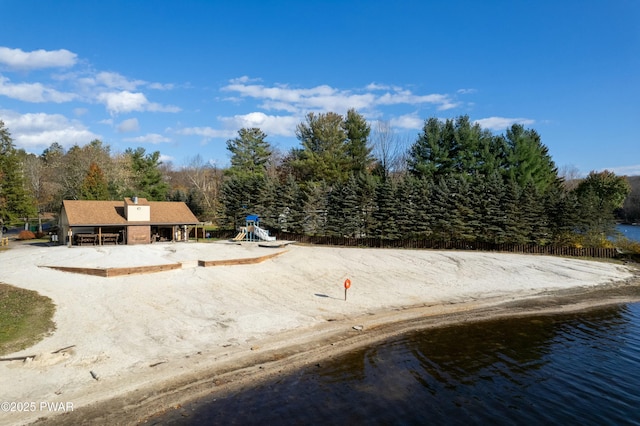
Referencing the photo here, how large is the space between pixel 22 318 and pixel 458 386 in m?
17.0

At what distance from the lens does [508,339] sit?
16.5 meters

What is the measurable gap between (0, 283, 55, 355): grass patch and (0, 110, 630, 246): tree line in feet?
93.4

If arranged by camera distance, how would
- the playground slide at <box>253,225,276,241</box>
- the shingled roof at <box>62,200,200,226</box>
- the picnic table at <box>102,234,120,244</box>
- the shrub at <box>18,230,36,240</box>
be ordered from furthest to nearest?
1. the shrub at <box>18,230,36,240</box>
2. the playground slide at <box>253,225,276,241</box>
3. the picnic table at <box>102,234,120,244</box>
4. the shingled roof at <box>62,200,200,226</box>

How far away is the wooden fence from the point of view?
35.2 meters

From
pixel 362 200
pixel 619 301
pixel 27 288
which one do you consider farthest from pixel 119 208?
pixel 619 301

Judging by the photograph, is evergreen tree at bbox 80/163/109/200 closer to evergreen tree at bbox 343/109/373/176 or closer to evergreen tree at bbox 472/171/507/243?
evergreen tree at bbox 343/109/373/176

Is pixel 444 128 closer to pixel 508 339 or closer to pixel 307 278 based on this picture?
pixel 307 278

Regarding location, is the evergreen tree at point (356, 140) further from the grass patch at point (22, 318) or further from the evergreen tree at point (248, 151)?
the grass patch at point (22, 318)

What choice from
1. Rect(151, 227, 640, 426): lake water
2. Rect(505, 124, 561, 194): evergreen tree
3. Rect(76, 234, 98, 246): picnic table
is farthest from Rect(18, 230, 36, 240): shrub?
Rect(505, 124, 561, 194): evergreen tree

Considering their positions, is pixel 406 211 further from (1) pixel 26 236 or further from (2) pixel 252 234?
(1) pixel 26 236

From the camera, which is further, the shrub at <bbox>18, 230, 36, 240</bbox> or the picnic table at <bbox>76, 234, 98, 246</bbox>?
the shrub at <bbox>18, 230, 36, 240</bbox>

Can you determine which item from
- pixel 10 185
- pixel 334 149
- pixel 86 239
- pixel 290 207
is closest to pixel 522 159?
pixel 334 149

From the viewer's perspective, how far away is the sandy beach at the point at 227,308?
10875mm

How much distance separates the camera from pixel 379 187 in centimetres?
A: 4109
